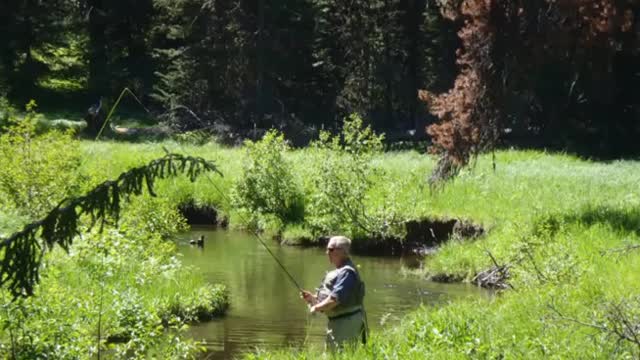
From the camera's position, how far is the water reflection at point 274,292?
14273 millimetres

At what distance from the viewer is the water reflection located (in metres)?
14.3

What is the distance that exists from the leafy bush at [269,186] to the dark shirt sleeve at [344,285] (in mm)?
14365

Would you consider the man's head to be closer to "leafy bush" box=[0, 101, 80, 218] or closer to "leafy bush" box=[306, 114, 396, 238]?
"leafy bush" box=[0, 101, 80, 218]

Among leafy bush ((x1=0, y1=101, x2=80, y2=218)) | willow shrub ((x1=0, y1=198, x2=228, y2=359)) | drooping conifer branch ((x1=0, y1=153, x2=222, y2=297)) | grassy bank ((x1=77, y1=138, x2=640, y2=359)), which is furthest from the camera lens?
leafy bush ((x1=0, y1=101, x2=80, y2=218))

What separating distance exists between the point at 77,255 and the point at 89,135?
26693mm

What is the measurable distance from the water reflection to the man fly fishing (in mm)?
1205

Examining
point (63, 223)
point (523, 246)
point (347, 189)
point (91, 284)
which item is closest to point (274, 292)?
point (523, 246)

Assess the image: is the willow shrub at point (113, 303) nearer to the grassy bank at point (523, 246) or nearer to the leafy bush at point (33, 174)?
the leafy bush at point (33, 174)

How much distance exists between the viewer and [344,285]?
388 inches

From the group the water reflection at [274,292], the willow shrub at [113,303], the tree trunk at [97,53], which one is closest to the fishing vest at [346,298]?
the water reflection at [274,292]

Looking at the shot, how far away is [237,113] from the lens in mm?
43344

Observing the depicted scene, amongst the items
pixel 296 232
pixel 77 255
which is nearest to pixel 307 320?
pixel 77 255

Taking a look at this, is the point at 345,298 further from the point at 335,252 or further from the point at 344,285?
the point at 335,252

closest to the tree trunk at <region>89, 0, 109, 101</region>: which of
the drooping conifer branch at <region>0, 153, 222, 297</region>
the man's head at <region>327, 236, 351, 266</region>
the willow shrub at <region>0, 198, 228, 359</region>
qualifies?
the willow shrub at <region>0, 198, 228, 359</region>
